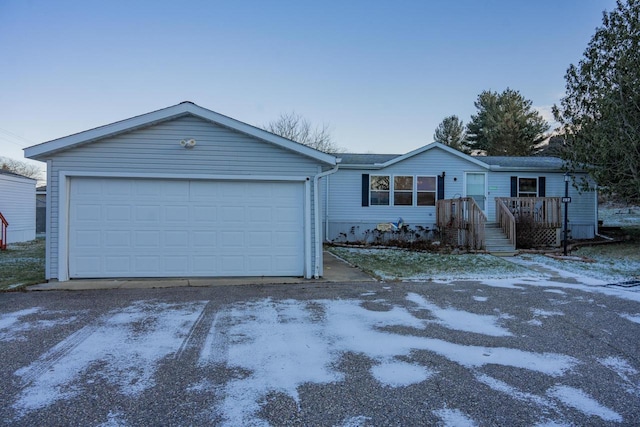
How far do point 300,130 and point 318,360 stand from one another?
2698cm

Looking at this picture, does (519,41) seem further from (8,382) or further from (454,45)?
(8,382)

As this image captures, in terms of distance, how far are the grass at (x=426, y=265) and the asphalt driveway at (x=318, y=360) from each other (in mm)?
2110

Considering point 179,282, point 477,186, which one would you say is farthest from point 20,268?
point 477,186

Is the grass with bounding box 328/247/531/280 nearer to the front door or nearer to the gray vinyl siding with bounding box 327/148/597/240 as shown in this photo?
the gray vinyl siding with bounding box 327/148/597/240

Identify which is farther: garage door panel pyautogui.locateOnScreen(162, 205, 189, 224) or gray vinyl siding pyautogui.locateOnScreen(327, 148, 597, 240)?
gray vinyl siding pyautogui.locateOnScreen(327, 148, 597, 240)

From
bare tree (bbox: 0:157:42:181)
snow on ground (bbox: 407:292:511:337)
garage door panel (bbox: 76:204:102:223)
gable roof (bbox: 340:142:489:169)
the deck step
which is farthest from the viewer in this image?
bare tree (bbox: 0:157:42:181)

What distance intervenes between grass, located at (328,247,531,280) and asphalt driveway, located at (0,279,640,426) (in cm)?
211

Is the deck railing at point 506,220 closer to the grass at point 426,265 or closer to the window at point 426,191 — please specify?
the grass at point 426,265

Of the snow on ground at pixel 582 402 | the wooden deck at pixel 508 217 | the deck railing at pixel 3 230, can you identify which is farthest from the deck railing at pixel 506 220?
the deck railing at pixel 3 230

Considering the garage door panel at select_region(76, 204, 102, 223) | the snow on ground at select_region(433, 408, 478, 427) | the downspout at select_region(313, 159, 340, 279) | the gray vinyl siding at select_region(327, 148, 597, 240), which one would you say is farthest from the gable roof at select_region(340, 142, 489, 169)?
the snow on ground at select_region(433, 408, 478, 427)

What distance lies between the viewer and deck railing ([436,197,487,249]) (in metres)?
12.8

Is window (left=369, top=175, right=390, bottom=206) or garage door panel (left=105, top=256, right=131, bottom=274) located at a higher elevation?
window (left=369, top=175, right=390, bottom=206)

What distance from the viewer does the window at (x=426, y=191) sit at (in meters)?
15.5

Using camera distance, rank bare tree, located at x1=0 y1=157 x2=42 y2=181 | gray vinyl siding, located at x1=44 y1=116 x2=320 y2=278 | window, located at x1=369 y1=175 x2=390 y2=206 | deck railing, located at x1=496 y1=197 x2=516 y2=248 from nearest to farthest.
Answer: gray vinyl siding, located at x1=44 y1=116 x2=320 y2=278 → deck railing, located at x1=496 y1=197 x2=516 y2=248 → window, located at x1=369 y1=175 x2=390 y2=206 → bare tree, located at x1=0 y1=157 x2=42 y2=181
